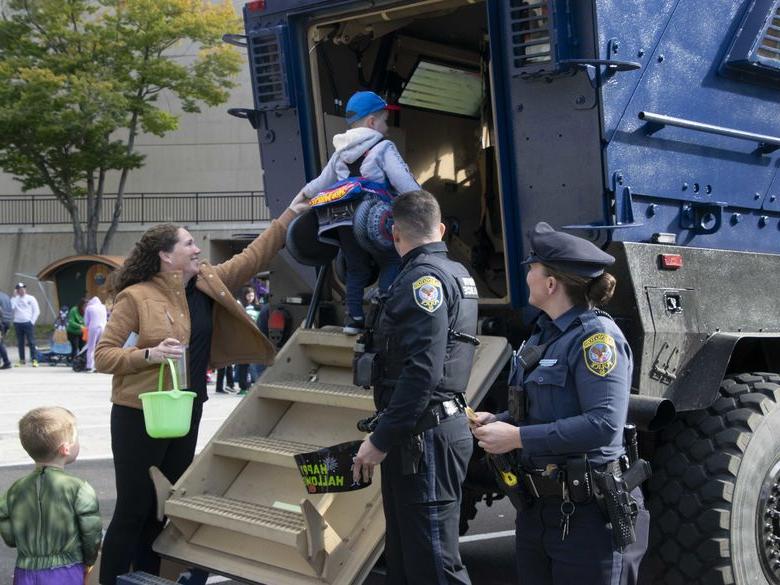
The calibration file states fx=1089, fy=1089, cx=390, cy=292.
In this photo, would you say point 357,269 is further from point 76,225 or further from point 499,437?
point 76,225

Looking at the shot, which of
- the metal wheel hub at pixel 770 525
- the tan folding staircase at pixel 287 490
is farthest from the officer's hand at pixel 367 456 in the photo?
the metal wheel hub at pixel 770 525

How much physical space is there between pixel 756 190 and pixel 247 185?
84.9 ft

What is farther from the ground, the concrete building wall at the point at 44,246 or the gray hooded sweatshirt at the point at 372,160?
the concrete building wall at the point at 44,246

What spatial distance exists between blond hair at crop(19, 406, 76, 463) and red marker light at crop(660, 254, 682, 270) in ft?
8.35

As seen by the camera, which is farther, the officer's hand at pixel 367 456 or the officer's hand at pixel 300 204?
the officer's hand at pixel 300 204

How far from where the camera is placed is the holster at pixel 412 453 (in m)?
4.02

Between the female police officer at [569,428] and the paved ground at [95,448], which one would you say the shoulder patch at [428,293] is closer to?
the female police officer at [569,428]

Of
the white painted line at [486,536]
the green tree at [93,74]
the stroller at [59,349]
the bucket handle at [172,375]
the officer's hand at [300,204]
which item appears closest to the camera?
the bucket handle at [172,375]

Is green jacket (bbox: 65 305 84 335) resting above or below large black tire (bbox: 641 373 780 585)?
above

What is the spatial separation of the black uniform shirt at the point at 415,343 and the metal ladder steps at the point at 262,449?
1.08 m

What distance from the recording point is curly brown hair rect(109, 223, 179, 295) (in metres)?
5.17

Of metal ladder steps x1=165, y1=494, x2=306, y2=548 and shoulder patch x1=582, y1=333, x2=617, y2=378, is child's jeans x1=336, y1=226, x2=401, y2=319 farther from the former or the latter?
shoulder patch x1=582, y1=333, x2=617, y2=378

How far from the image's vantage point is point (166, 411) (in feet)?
15.5

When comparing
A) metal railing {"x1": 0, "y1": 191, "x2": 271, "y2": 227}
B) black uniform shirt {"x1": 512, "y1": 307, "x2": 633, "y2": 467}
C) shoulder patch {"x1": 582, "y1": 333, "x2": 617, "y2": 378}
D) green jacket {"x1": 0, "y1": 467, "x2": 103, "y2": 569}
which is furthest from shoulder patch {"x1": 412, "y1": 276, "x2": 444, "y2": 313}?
metal railing {"x1": 0, "y1": 191, "x2": 271, "y2": 227}
